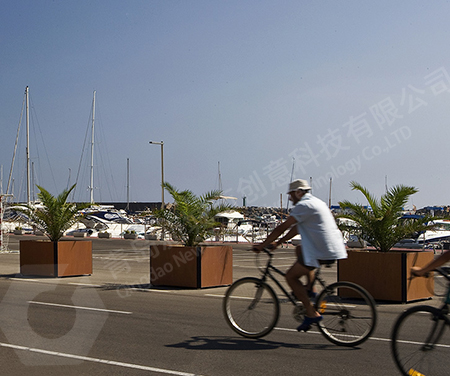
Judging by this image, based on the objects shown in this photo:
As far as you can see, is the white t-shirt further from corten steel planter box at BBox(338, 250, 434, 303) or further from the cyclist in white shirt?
corten steel planter box at BBox(338, 250, 434, 303)

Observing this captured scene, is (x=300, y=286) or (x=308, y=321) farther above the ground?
(x=300, y=286)

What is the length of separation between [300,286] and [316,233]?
25.2 inches

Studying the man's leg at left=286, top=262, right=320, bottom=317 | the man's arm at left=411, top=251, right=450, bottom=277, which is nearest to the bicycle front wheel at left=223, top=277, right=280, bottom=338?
the man's leg at left=286, top=262, right=320, bottom=317

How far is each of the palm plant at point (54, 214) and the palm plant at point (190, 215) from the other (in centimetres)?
313

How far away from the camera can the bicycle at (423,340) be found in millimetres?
4871

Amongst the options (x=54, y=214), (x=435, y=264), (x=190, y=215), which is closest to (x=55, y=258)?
(x=54, y=214)

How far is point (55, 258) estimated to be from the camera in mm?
14680

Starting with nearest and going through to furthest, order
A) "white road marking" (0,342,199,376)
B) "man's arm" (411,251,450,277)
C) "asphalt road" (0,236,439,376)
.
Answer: "man's arm" (411,251,450,277)
"white road marking" (0,342,199,376)
"asphalt road" (0,236,439,376)

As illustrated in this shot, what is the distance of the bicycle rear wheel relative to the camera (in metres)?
6.30

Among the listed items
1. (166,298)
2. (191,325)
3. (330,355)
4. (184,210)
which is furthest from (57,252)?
(330,355)

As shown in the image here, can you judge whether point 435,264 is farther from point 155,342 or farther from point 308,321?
point 155,342

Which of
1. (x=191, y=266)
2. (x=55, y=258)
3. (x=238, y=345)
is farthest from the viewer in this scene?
(x=55, y=258)

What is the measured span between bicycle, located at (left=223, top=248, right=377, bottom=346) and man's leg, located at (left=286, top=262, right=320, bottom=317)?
3.6 inches

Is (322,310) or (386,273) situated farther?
(386,273)
